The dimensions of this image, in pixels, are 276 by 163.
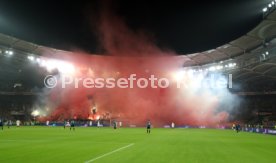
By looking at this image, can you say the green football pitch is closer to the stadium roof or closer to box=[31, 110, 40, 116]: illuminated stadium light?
the stadium roof

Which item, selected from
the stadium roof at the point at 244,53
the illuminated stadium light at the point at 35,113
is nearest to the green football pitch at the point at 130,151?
the stadium roof at the point at 244,53

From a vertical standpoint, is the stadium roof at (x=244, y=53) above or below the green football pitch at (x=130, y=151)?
above

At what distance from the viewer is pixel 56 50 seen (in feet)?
249

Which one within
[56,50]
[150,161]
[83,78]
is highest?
[56,50]

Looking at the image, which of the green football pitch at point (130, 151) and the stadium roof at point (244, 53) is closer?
the green football pitch at point (130, 151)

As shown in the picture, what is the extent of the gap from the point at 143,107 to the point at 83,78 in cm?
1735

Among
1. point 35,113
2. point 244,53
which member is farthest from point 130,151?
point 35,113

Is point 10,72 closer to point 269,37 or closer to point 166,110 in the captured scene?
point 166,110

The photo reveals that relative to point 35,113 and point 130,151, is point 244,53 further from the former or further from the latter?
point 35,113

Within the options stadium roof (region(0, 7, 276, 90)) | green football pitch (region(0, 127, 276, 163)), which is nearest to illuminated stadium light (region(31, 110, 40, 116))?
stadium roof (region(0, 7, 276, 90))

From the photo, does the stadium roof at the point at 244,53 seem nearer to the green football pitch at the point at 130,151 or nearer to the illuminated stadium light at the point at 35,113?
the illuminated stadium light at the point at 35,113

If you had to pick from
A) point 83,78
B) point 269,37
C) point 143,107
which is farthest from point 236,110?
point 83,78

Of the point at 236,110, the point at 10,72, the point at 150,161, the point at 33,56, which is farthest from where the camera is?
the point at 10,72

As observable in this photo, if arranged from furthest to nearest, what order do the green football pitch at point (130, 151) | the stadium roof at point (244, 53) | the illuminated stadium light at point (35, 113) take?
the illuminated stadium light at point (35, 113)
the stadium roof at point (244, 53)
the green football pitch at point (130, 151)
